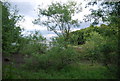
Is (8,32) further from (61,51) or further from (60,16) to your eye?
(60,16)

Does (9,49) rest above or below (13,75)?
above

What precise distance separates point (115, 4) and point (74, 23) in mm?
2670

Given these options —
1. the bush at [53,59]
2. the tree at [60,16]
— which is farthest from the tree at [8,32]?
the tree at [60,16]

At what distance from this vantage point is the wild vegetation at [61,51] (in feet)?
9.62

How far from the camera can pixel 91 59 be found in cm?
495

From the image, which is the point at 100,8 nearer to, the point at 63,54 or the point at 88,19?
the point at 88,19

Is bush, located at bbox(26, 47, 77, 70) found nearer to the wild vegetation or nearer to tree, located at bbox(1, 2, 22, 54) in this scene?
the wild vegetation

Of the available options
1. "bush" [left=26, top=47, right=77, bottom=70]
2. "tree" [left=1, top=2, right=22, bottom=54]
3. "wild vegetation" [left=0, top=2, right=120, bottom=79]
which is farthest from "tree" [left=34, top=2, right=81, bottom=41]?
"tree" [left=1, top=2, right=22, bottom=54]

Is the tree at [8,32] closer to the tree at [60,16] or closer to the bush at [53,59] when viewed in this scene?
the bush at [53,59]

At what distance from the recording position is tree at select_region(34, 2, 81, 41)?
6156 mm

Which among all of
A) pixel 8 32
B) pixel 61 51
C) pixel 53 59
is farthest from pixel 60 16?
pixel 8 32

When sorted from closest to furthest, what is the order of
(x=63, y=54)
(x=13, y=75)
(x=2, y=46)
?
1. (x=2, y=46)
2. (x=13, y=75)
3. (x=63, y=54)

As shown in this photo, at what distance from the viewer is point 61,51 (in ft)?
13.2

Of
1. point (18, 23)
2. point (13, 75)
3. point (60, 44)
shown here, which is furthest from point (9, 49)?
point (60, 44)
